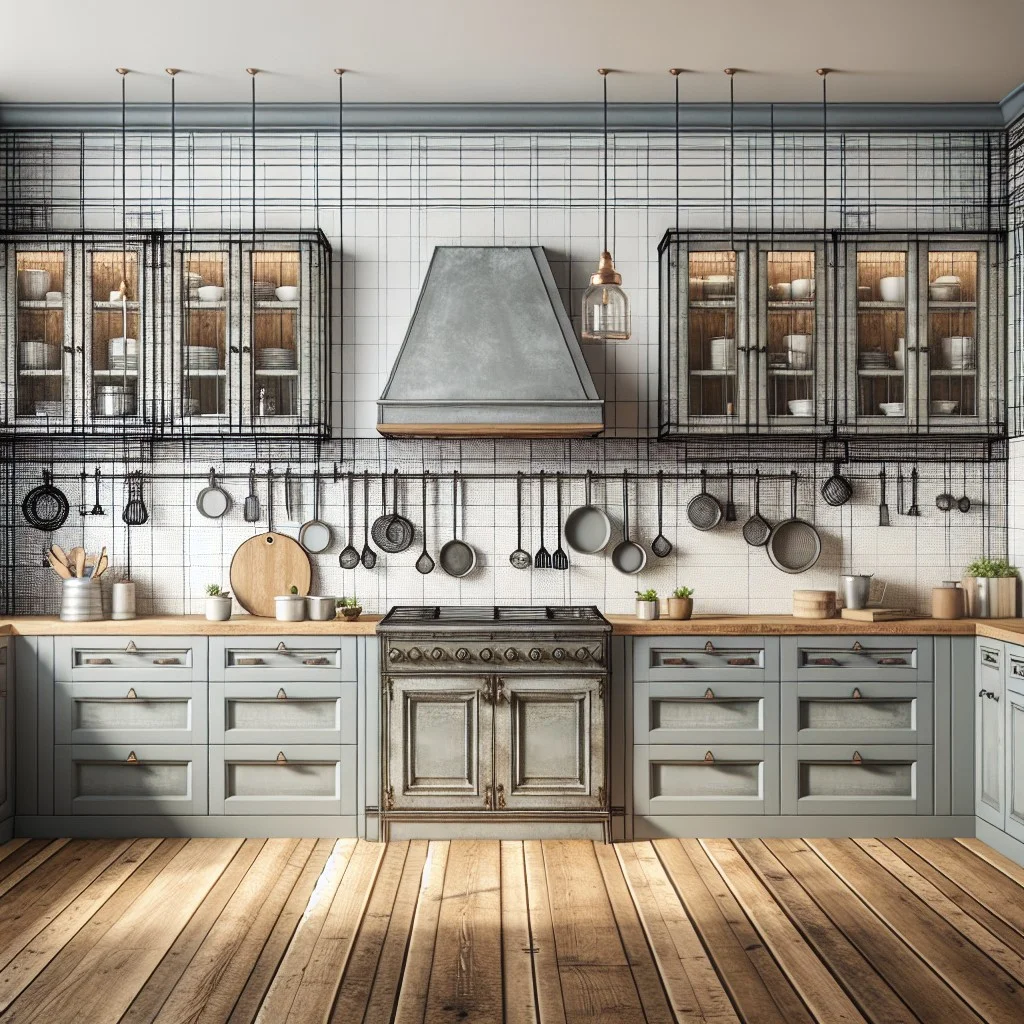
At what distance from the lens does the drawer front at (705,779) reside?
13.1 feet

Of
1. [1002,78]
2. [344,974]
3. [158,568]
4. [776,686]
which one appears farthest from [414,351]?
[1002,78]

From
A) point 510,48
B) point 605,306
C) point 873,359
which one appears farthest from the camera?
point 873,359

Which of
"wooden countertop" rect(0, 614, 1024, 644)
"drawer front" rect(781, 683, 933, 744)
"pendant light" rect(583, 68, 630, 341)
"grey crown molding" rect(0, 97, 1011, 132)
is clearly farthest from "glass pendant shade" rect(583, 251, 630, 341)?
"drawer front" rect(781, 683, 933, 744)

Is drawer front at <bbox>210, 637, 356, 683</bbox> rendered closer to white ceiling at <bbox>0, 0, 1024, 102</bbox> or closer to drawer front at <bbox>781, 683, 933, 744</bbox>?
drawer front at <bbox>781, 683, 933, 744</bbox>

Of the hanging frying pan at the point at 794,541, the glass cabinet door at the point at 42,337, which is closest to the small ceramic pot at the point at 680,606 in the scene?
the hanging frying pan at the point at 794,541

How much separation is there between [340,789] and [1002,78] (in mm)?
4048

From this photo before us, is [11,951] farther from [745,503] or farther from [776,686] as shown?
[745,503]

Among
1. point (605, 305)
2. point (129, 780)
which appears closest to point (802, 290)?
point (605, 305)

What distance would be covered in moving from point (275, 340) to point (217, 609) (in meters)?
1.16

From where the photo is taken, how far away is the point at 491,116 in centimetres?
450

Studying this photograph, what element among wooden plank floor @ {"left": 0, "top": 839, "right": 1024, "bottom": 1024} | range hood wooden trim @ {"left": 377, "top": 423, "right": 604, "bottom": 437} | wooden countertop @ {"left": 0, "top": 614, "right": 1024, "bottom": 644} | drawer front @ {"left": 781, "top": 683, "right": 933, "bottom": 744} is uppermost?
range hood wooden trim @ {"left": 377, "top": 423, "right": 604, "bottom": 437}

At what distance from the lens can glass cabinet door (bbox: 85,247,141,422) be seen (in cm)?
420

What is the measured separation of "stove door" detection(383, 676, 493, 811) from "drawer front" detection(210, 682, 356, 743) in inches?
8.3

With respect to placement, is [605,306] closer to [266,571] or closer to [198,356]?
[198,356]
